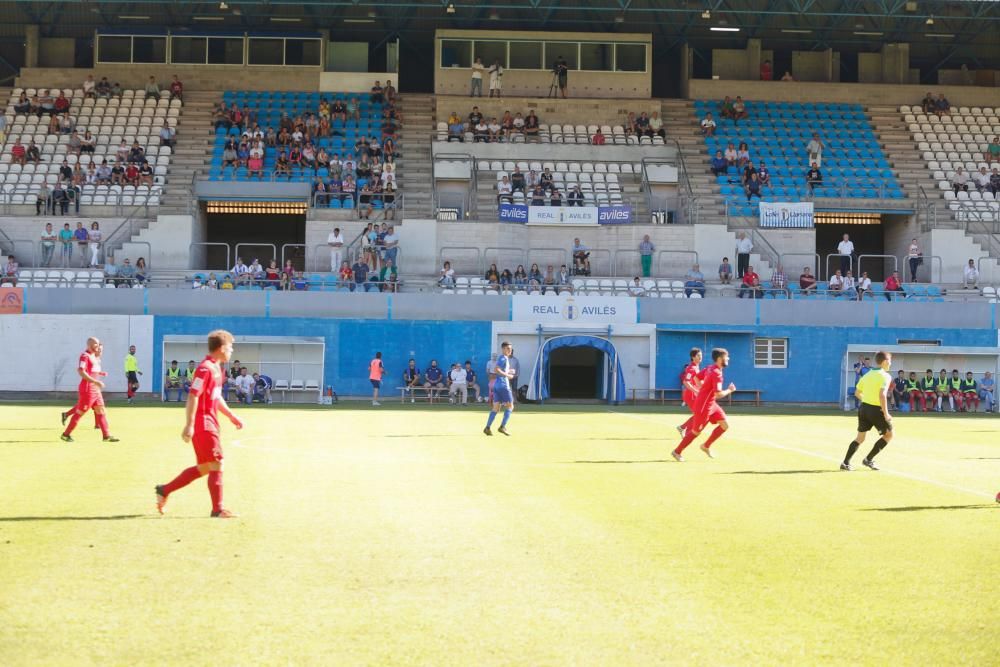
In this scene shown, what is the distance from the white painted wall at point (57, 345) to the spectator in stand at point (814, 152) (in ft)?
97.6

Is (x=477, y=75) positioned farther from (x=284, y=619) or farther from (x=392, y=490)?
(x=284, y=619)

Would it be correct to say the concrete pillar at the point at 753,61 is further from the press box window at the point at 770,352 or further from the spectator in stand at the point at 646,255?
the press box window at the point at 770,352

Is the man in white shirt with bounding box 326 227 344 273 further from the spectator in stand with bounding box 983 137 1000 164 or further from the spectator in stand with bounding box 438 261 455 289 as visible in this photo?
the spectator in stand with bounding box 983 137 1000 164

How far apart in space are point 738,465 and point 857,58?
50.0 metres

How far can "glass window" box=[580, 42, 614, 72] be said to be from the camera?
60.0 m

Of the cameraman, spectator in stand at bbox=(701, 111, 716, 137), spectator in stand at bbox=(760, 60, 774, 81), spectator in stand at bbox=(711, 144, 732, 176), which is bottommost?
spectator in stand at bbox=(711, 144, 732, 176)

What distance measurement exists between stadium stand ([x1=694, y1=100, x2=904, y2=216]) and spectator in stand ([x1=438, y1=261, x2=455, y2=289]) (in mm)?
13114

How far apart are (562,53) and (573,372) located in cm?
1882

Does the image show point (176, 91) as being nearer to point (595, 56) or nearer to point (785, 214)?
point (595, 56)

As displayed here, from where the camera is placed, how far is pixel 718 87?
6106cm

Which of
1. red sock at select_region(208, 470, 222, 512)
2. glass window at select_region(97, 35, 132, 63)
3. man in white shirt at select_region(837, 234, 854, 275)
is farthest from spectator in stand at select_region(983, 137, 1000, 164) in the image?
red sock at select_region(208, 470, 222, 512)

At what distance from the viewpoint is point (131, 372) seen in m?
40.8

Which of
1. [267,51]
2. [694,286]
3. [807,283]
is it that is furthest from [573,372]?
[267,51]

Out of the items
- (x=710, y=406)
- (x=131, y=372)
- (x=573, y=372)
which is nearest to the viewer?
(x=710, y=406)
